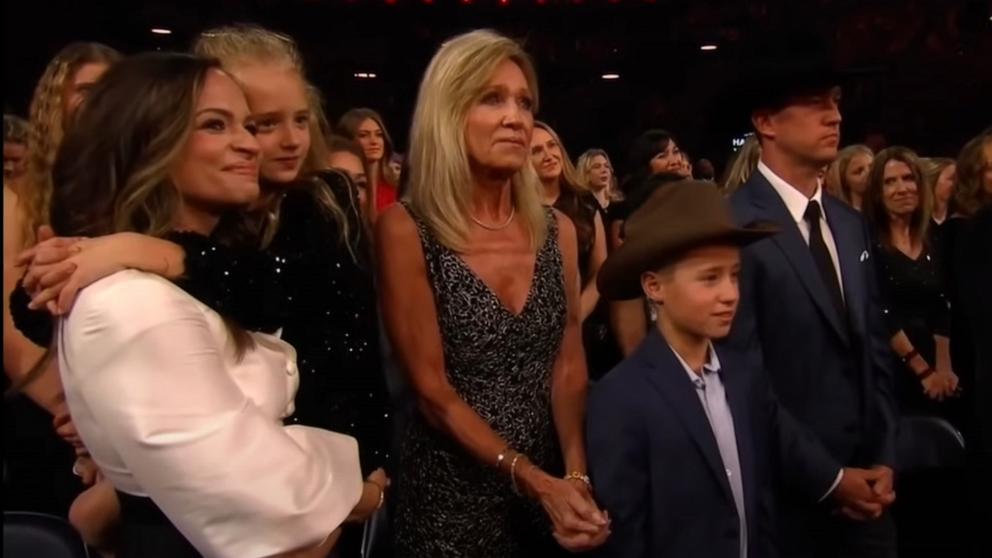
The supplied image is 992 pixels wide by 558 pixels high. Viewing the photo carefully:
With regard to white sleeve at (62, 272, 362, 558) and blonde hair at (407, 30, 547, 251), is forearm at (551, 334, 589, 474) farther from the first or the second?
white sleeve at (62, 272, 362, 558)

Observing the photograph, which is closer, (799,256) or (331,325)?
(331,325)

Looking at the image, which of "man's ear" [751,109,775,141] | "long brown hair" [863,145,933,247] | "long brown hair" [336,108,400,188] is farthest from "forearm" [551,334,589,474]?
"long brown hair" [863,145,933,247]

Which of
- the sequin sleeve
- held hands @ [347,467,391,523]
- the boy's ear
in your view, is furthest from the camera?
the boy's ear

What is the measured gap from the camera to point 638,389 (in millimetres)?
2121

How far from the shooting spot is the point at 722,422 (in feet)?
7.17

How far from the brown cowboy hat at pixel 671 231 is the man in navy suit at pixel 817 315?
17 centimetres

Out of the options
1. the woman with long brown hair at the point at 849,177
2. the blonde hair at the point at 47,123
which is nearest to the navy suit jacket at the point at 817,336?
the blonde hair at the point at 47,123

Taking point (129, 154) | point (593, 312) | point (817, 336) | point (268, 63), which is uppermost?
point (268, 63)

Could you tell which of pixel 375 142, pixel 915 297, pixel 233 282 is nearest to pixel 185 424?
pixel 233 282

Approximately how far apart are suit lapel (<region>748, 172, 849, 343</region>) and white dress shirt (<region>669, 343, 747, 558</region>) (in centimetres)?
31

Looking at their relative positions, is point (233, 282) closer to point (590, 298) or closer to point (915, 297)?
point (590, 298)

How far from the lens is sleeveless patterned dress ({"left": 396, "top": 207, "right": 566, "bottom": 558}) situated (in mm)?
2100

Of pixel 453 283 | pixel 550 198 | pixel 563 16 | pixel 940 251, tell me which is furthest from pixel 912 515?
pixel 563 16

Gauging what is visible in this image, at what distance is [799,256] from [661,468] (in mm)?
613
